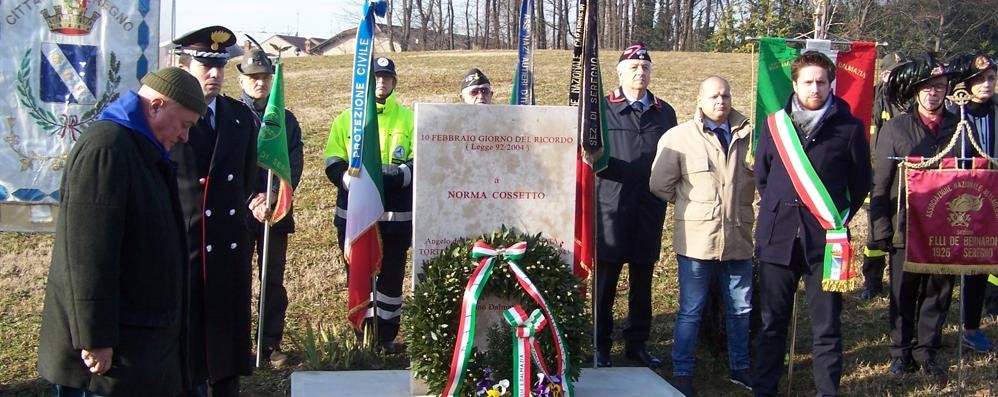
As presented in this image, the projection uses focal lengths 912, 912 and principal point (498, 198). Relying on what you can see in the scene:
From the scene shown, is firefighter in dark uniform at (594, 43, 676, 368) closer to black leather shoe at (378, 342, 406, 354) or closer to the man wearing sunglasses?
the man wearing sunglasses

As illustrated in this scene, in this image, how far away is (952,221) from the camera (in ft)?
17.8

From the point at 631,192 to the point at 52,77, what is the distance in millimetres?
3462

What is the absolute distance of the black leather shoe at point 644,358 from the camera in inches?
235

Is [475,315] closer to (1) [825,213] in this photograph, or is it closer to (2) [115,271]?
(1) [825,213]

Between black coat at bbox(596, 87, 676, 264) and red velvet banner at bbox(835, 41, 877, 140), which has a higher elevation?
red velvet banner at bbox(835, 41, 877, 140)

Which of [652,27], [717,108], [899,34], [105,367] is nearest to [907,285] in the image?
[717,108]

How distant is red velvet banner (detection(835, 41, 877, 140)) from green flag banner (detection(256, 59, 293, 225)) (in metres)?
4.49

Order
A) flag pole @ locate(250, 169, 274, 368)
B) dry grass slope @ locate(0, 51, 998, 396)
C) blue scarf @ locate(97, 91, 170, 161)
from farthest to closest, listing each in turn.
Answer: dry grass slope @ locate(0, 51, 998, 396) < flag pole @ locate(250, 169, 274, 368) < blue scarf @ locate(97, 91, 170, 161)

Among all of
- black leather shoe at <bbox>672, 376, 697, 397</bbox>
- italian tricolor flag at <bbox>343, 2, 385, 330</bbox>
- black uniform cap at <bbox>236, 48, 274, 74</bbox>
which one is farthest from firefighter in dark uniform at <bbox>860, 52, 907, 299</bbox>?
black uniform cap at <bbox>236, 48, 274, 74</bbox>

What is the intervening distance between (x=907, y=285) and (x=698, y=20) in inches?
1644

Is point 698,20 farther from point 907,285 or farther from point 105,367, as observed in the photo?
point 105,367

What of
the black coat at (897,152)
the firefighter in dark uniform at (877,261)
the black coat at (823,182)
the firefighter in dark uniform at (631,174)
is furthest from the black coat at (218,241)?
the firefighter in dark uniform at (877,261)

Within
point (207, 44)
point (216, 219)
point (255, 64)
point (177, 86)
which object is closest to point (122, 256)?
point (177, 86)

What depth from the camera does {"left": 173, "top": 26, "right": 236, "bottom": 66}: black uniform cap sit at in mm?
4617
